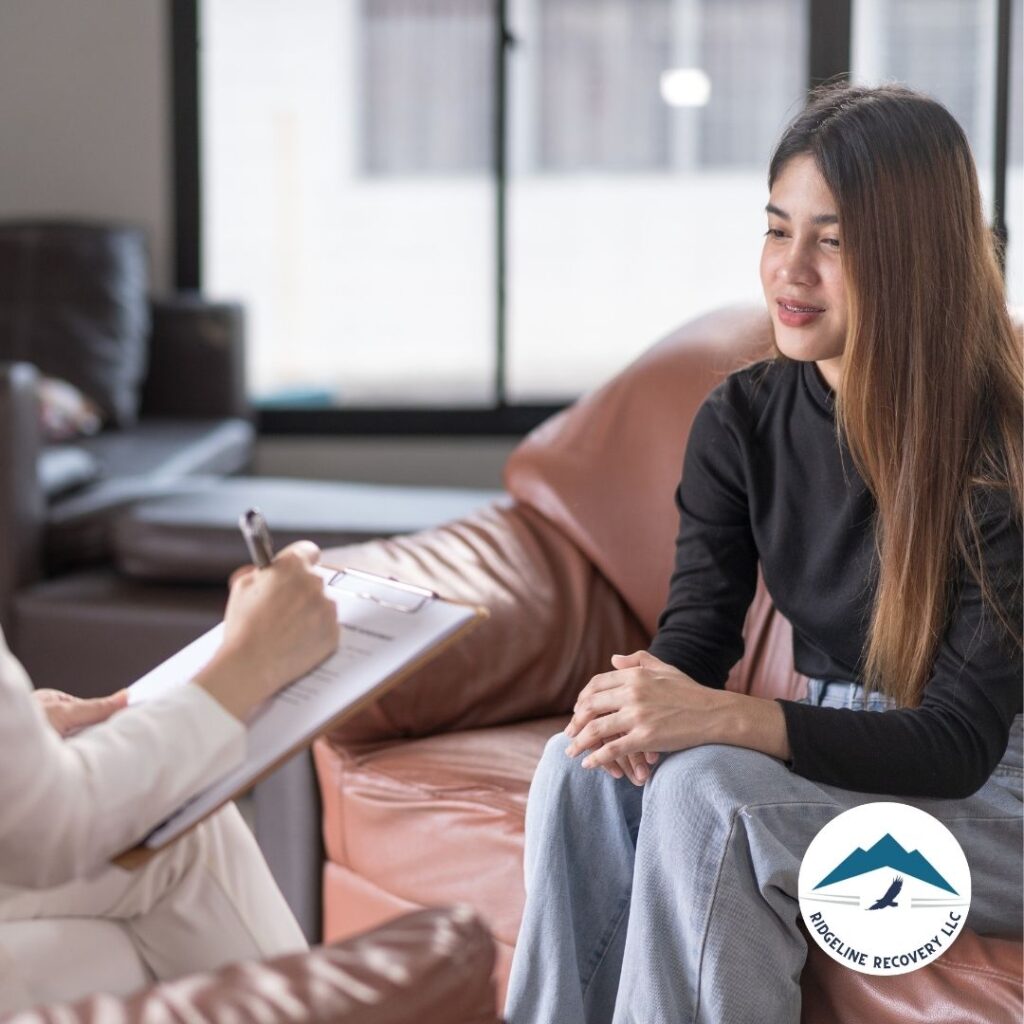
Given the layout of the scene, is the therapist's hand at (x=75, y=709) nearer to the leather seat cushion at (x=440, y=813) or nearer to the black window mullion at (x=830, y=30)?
the leather seat cushion at (x=440, y=813)

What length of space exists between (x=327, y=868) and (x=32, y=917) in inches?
25.4

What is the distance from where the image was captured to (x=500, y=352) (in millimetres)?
3365

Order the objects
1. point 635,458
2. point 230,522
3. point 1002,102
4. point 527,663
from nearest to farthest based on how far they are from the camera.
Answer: point 527,663 → point 635,458 → point 230,522 → point 1002,102

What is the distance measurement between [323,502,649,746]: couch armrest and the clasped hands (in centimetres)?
33

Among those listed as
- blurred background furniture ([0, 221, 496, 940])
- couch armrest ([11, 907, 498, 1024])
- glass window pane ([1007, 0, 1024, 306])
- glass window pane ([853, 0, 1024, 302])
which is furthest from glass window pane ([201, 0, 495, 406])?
couch armrest ([11, 907, 498, 1024])

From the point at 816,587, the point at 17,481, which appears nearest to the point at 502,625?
the point at 816,587

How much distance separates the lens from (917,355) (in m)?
1.05

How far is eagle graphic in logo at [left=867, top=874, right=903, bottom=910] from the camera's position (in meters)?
1.00

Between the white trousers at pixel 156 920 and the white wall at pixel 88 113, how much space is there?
2.66m

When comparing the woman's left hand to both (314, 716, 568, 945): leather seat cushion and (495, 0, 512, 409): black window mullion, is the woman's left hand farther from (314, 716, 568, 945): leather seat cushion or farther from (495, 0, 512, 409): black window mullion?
(495, 0, 512, 409): black window mullion

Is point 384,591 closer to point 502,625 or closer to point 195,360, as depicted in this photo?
point 502,625

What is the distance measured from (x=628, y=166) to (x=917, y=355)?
7.80 ft

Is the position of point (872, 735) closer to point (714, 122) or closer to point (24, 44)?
point (714, 122)

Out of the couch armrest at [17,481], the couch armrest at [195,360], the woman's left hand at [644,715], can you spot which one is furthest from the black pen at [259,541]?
the couch armrest at [195,360]
